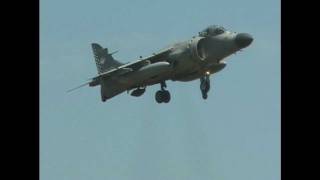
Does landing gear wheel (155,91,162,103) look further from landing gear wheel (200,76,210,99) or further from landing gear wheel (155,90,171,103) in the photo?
landing gear wheel (200,76,210,99)

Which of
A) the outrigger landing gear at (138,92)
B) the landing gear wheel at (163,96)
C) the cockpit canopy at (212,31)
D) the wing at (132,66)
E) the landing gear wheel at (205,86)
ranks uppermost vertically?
the cockpit canopy at (212,31)

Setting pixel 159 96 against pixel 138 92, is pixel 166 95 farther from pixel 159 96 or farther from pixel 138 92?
pixel 138 92

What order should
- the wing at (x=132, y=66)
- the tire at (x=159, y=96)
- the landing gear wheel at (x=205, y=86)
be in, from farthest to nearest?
the tire at (x=159, y=96), the wing at (x=132, y=66), the landing gear wheel at (x=205, y=86)

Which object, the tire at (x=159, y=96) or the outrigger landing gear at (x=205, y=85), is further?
the tire at (x=159, y=96)

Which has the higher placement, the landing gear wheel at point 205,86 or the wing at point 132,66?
the wing at point 132,66

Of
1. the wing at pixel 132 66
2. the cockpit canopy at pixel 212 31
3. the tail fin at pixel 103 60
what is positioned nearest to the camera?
the cockpit canopy at pixel 212 31

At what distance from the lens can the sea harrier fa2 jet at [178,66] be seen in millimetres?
69062

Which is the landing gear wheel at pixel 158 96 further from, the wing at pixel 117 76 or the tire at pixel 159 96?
the wing at pixel 117 76

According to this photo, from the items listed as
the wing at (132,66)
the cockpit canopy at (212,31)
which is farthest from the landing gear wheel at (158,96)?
the cockpit canopy at (212,31)
